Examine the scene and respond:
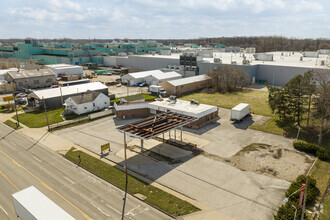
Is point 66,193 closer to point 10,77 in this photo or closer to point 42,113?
point 42,113

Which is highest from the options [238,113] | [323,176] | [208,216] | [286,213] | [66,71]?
[66,71]

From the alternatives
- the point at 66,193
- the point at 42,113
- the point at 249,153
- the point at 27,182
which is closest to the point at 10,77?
the point at 42,113

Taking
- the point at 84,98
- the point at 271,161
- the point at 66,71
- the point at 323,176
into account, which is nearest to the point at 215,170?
the point at 271,161

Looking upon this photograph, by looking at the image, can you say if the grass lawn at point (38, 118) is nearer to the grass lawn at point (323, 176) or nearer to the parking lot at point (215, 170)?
the parking lot at point (215, 170)

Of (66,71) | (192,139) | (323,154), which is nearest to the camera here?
(323,154)

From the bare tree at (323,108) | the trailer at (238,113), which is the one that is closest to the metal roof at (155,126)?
the trailer at (238,113)

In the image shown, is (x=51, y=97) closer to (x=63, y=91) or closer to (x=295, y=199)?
(x=63, y=91)
